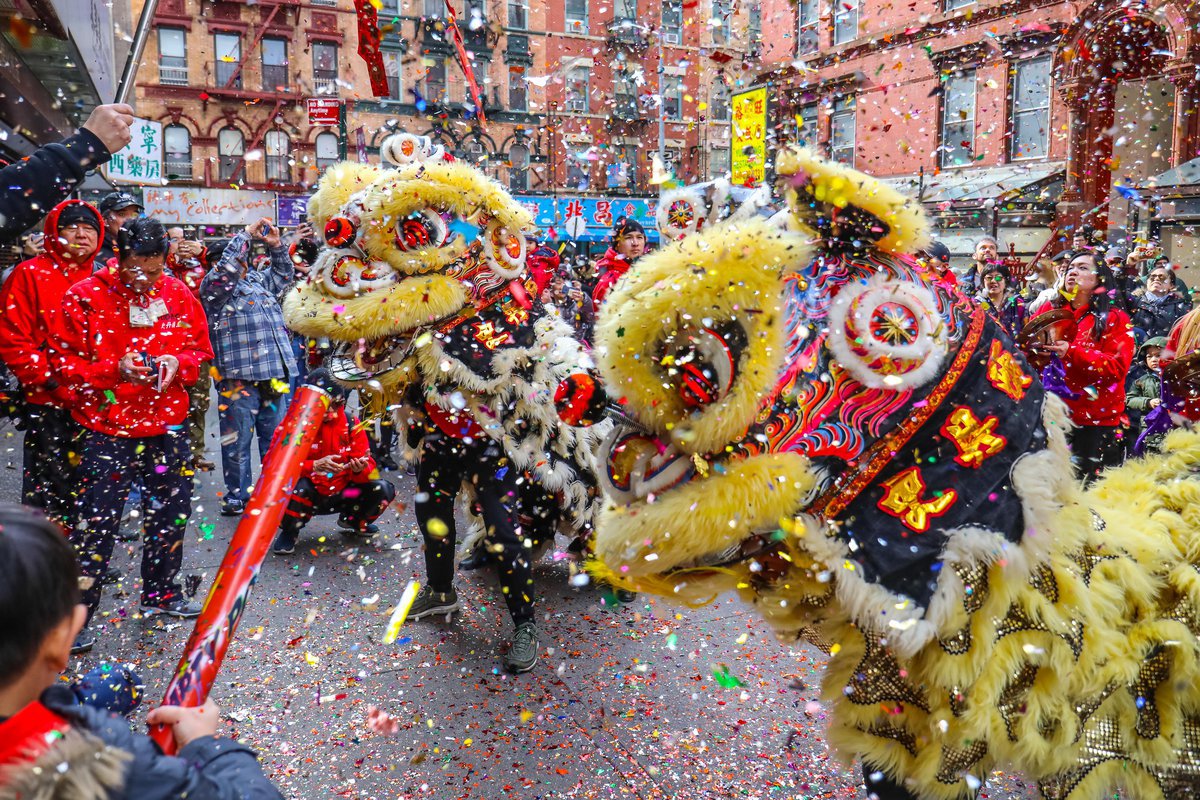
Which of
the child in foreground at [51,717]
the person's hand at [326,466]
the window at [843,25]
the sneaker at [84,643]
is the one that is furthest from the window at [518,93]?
the child in foreground at [51,717]

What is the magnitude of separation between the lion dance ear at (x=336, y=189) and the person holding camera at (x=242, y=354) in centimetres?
225

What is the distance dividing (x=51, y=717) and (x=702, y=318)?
122 centimetres

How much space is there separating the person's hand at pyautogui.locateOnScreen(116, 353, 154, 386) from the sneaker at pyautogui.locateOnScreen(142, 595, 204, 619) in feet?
3.37

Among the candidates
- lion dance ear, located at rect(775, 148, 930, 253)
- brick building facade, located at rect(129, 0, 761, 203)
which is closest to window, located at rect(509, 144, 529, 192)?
brick building facade, located at rect(129, 0, 761, 203)

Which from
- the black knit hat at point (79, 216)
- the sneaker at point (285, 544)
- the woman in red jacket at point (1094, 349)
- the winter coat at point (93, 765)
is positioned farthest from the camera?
the sneaker at point (285, 544)

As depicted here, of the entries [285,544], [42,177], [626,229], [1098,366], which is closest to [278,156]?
[626,229]

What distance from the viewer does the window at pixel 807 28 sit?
15938 millimetres

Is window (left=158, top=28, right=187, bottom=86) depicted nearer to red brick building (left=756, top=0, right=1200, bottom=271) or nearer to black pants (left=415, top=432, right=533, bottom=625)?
red brick building (left=756, top=0, right=1200, bottom=271)

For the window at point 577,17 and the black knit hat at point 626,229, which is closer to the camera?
the black knit hat at point 626,229

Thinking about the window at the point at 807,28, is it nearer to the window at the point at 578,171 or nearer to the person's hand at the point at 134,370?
the window at the point at 578,171

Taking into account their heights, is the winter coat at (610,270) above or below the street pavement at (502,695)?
above

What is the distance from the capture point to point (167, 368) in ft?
12.1

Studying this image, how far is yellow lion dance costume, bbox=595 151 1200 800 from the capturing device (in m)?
1.65

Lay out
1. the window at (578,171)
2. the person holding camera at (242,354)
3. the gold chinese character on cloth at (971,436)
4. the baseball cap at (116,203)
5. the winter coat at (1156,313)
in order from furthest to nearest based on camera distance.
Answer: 1. the window at (578,171)
2. the winter coat at (1156,313)
3. the person holding camera at (242,354)
4. the baseball cap at (116,203)
5. the gold chinese character on cloth at (971,436)
